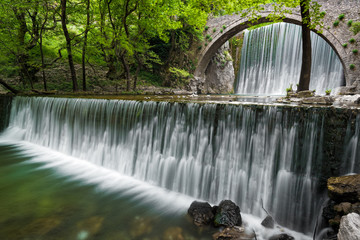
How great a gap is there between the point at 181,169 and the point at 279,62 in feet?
54.2

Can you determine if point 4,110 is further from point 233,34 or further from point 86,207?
point 233,34

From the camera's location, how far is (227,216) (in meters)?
3.25

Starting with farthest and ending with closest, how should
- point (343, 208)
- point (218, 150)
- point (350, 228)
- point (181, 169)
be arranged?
point (181, 169) < point (218, 150) < point (343, 208) < point (350, 228)

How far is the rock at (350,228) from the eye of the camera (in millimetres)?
2014

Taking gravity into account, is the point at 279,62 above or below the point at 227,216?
above

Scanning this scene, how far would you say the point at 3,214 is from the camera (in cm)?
342

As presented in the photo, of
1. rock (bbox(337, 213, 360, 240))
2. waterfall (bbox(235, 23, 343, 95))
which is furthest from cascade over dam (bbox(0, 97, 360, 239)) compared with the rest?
waterfall (bbox(235, 23, 343, 95))

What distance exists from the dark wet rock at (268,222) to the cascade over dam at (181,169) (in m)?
0.11

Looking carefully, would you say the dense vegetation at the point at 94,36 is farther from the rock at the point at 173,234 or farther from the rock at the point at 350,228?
the rock at the point at 173,234

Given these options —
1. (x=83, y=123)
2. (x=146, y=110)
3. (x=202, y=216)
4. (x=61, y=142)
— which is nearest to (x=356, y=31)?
(x=146, y=110)

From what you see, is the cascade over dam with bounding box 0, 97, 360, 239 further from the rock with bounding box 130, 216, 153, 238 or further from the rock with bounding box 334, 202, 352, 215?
the rock with bounding box 334, 202, 352, 215

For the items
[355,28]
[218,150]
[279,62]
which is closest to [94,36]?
[218,150]

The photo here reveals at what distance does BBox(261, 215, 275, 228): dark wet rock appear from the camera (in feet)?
11.0

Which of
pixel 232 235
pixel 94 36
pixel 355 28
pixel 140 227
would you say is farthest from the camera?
pixel 94 36
